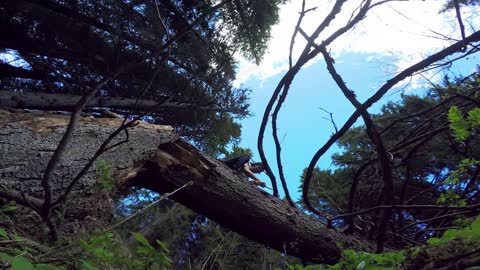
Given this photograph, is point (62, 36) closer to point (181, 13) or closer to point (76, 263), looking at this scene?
point (181, 13)

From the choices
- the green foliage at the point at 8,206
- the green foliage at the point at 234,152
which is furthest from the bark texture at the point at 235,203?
the green foliage at the point at 234,152

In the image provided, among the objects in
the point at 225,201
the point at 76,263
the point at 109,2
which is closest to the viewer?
the point at 76,263

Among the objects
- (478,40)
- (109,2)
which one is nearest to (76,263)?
(478,40)

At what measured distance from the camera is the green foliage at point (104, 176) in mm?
2904

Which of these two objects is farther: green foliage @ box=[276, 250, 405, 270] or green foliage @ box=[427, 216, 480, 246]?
green foliage @ box=[276, 250, 405, 270]

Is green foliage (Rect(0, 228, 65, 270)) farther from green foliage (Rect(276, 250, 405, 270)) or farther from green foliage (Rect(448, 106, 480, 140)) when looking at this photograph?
green foliage (Rect(448, 106, 480, 140))

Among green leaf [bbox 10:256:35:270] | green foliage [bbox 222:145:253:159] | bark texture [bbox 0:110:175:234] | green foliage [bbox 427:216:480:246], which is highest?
green foliage [bbox 222:145:253:159]

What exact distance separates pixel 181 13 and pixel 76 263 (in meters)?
6.43

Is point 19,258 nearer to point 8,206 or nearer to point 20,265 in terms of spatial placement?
point 20,265

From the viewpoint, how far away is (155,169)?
3.56 m

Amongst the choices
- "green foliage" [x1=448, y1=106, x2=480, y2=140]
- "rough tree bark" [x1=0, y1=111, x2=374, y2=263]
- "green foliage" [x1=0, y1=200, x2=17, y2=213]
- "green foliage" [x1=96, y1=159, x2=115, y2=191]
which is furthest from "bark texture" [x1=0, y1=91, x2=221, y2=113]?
"green foliage" [x1=448, y1=106, x2=480, y2=140]

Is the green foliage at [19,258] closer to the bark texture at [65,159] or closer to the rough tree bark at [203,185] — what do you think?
the bark texture at [65,159]

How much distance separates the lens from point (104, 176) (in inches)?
115

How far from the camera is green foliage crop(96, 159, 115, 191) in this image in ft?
9.53
